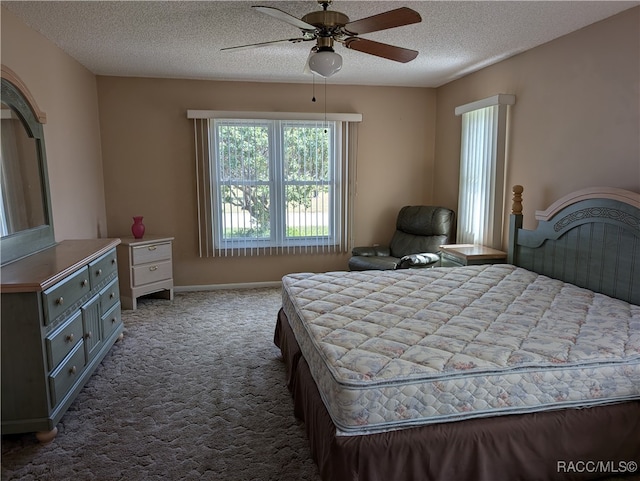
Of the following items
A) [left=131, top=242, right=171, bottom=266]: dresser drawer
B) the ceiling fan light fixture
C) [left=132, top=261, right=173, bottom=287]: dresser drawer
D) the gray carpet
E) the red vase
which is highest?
the ceiling fan light fixture

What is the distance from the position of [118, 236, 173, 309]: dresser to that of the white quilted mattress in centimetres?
234

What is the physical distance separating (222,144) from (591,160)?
11.8ft

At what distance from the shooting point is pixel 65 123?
3.76 m

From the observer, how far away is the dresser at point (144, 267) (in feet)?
14.3

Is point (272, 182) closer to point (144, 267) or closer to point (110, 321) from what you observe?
point (144, 267)

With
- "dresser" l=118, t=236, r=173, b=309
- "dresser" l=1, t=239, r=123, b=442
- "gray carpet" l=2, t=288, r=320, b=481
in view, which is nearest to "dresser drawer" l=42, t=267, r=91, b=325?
"dresser" l=1, t=239, r=123, b=442

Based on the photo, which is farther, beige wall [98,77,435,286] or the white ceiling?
beige wall [98,77,435,286]

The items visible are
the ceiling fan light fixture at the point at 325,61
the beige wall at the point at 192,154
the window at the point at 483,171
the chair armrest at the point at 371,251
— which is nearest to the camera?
the ceiling fan light fixture at the point at 325,61

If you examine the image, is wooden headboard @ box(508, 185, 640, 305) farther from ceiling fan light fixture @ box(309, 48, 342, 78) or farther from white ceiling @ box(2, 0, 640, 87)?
ceiling fan light fixture @ box(309, 48, 342, 78)

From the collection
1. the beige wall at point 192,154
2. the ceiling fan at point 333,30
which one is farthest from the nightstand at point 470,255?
the ceiling fan at point 333,30

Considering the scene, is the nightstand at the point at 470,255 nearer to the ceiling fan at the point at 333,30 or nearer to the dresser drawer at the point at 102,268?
the ceiling fan at the point at 333,30

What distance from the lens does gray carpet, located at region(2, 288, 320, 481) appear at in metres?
2.06

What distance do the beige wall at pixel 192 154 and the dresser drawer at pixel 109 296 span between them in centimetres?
165

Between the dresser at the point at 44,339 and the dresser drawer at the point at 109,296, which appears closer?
the dresser at the point at 44,339
